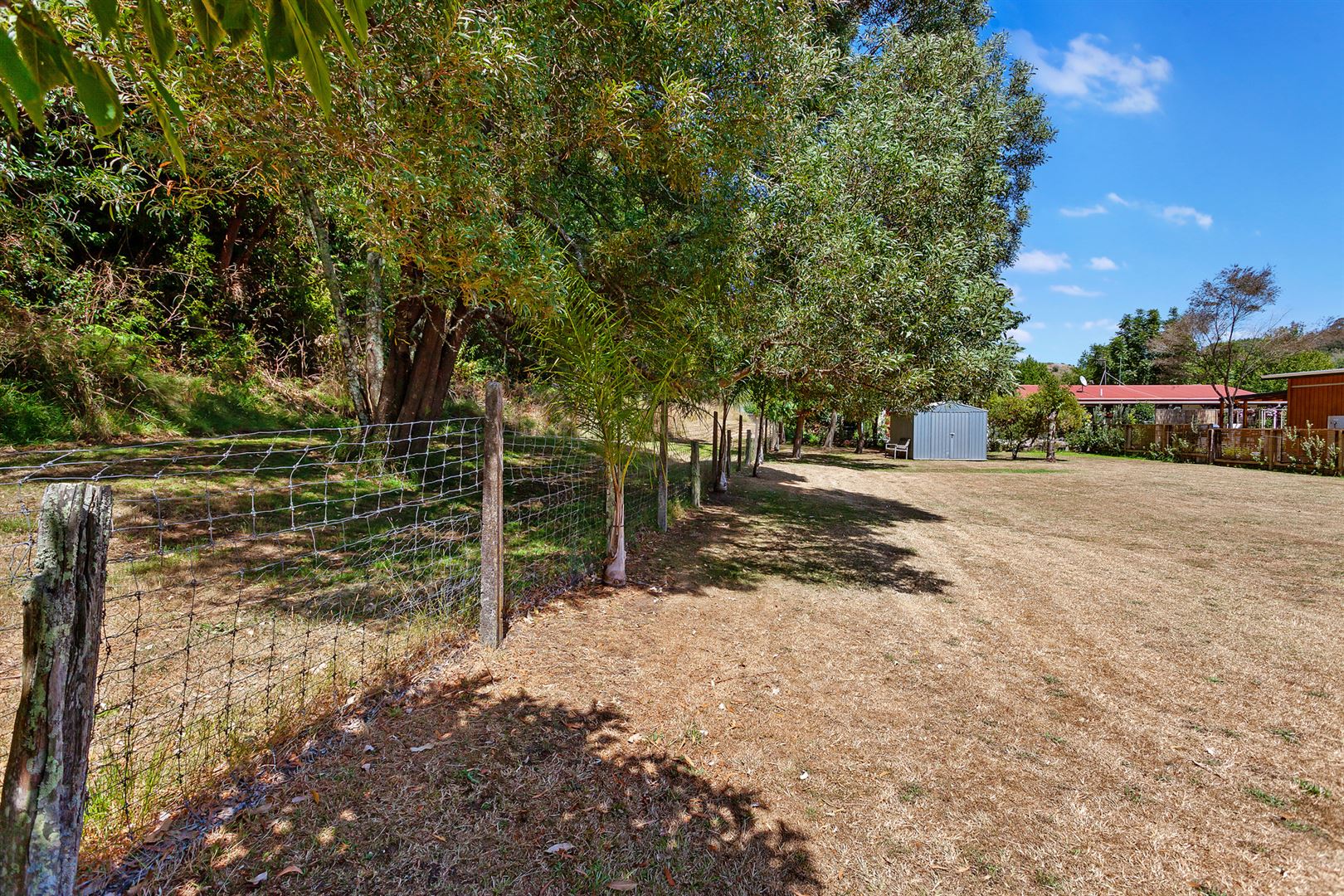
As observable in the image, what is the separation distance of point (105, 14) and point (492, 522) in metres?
3.22

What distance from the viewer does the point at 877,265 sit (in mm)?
7285

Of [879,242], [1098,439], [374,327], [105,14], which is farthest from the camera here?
[1098,439]

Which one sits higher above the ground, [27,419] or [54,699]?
[27,419]

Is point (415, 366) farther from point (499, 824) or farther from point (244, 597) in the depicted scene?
point (499, 824)

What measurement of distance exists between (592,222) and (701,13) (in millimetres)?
2184

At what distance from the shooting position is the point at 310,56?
1.04 meters

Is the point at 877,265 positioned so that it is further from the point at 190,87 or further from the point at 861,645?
the point at 190,87

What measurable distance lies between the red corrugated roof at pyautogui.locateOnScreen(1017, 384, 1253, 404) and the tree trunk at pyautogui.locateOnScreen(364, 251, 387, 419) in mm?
35004

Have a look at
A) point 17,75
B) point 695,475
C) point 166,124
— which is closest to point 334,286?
point 695,475

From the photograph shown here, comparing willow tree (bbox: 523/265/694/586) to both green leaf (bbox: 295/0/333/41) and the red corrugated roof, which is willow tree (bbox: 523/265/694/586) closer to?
green leaf (bbox: 295/0/333/41)

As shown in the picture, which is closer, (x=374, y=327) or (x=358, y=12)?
(x=358, y=12)

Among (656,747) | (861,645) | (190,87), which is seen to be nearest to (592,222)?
(190,87)

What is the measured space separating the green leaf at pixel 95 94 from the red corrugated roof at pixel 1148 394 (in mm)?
39723

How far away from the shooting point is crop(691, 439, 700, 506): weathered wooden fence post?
32.7 ft
